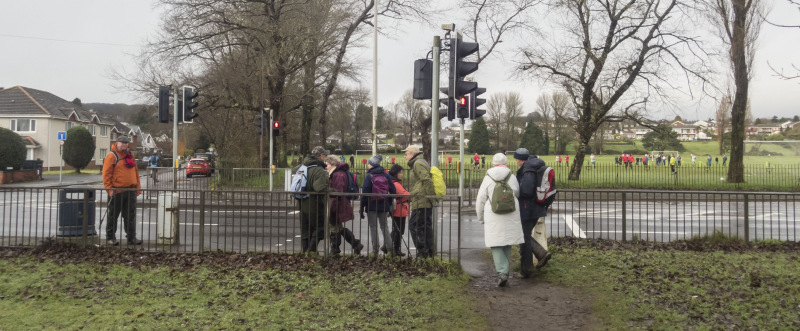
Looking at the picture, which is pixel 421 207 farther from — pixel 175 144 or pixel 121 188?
pixel 175 144

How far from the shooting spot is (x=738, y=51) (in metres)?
25.1

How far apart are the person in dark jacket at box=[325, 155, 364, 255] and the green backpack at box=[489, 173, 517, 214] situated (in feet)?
7.90

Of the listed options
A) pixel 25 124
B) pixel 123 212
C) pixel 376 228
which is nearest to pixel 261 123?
pixel 123 212

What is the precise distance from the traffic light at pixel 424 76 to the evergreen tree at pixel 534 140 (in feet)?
190

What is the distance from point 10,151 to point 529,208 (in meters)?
33.9

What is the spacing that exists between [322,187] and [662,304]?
4.65 m

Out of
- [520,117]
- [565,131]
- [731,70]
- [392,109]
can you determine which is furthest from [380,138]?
[731,70]

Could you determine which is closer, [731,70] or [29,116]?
[731,70]

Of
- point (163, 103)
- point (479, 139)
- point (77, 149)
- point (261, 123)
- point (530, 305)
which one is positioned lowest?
point (530, 305)

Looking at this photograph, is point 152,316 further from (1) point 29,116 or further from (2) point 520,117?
(2) point 520,117

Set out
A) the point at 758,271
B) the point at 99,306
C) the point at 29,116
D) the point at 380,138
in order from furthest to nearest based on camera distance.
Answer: the point at 380,138 → the point at 29,116 → the point at 758,271 → the point at 99,306

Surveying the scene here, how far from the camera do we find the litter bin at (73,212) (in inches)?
358

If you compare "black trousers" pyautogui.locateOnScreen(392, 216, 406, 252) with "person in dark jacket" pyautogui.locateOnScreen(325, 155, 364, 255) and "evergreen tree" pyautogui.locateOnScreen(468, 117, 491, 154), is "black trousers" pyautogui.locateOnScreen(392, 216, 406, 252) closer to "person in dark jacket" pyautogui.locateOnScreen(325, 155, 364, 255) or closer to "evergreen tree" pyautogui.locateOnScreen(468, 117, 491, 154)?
"person in dark jacket" pyautogui.locateOnScreen(325, 155, 364, 255)

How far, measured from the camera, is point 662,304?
6.19 m
